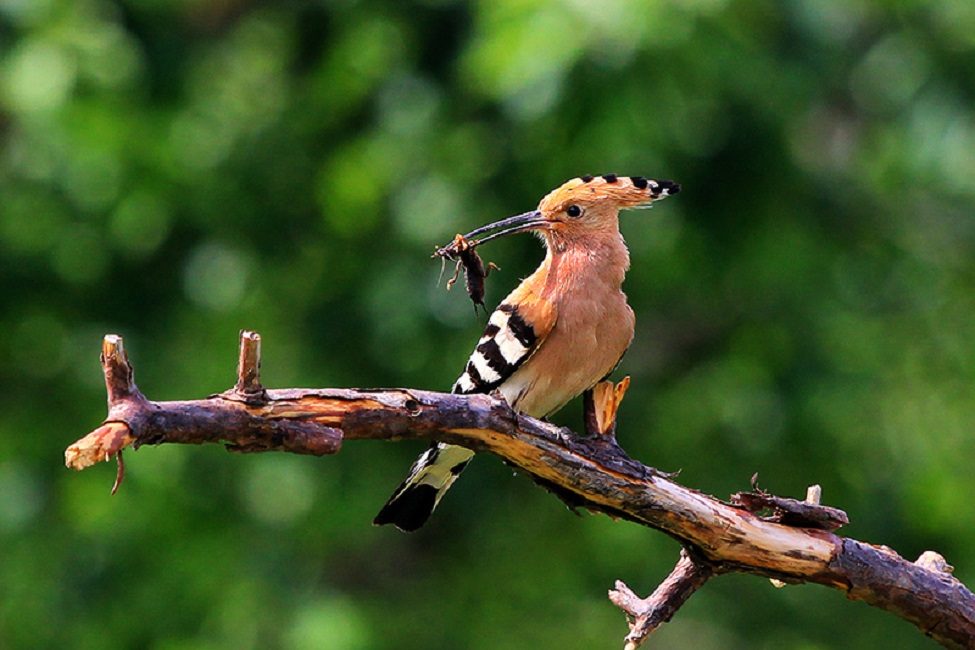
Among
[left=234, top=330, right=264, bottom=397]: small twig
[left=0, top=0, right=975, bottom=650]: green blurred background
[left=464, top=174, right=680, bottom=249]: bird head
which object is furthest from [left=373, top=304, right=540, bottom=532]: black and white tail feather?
[left=0, top=0, right=975, bottom=650]: green blurred background

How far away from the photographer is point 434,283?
796 cm

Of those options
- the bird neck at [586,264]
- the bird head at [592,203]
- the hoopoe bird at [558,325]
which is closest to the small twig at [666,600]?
the hoopoe bird at [558,325]

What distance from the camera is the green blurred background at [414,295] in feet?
27.5

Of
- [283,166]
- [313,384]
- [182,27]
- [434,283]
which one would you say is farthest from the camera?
[182,27]

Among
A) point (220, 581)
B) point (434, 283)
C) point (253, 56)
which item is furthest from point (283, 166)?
point (220, 581)

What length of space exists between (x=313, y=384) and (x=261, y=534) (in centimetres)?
105

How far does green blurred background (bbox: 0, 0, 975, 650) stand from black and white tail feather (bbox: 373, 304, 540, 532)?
118 inches

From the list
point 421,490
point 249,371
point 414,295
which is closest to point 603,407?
point 421,490

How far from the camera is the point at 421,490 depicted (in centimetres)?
457

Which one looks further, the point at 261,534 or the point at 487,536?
the point at 487,536

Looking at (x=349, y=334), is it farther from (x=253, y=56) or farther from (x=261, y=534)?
(x=253, y=56)

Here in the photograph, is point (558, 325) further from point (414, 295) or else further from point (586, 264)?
point (414, 295)

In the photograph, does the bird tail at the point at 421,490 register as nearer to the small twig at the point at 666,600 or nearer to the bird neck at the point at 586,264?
the bird neck at the point at 586,264

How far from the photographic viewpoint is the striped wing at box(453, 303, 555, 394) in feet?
14.6
